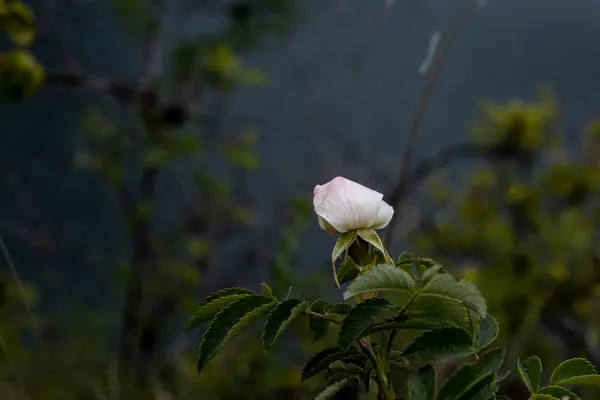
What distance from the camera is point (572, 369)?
32cm

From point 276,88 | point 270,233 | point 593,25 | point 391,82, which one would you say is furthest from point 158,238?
point 593,25

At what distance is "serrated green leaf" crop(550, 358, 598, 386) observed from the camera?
32cm

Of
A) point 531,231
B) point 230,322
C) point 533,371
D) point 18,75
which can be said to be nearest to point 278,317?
point 230,322

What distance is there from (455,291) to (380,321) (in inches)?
1.7

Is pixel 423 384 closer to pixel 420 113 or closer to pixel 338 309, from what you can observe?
pixel 338 309

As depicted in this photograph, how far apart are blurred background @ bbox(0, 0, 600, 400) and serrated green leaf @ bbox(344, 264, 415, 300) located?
1.66ft

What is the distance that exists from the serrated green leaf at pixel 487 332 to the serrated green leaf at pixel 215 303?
0.10 metres

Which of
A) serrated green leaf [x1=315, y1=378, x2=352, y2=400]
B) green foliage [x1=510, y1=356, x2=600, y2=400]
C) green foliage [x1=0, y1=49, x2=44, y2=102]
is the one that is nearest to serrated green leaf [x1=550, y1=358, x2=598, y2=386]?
green foliage [x1=510, y1=356, x2=600, y2=400]

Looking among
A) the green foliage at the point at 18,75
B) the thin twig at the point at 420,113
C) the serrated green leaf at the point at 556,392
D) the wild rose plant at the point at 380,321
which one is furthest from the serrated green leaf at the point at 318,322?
the green foliage at the point at 18,75

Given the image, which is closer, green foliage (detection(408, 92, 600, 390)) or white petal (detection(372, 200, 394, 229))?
white petal (detection(372, 200, 394, 229))

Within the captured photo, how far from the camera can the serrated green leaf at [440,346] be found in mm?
267

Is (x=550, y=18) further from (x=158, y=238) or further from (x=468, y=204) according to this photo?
(x=158, y=238)

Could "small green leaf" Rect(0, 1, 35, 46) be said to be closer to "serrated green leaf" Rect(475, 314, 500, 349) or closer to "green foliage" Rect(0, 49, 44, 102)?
"green foliage" Rect(0, 49, 44, 102)

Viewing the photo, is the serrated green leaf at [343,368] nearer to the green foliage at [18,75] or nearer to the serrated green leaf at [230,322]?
the serrated green leaf at [230,322]
